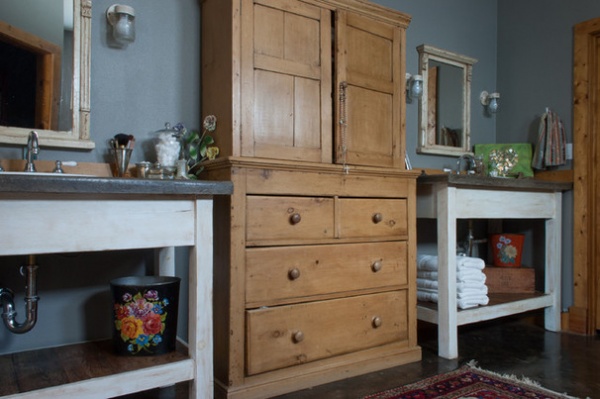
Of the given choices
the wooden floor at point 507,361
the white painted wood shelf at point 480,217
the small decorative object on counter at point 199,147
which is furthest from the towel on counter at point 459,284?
the small decorative object on counter at point 199,147

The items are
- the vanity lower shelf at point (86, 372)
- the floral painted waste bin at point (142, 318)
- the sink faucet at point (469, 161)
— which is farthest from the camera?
the sink faucet at point (469, 161)

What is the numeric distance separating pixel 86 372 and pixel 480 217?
196 cm

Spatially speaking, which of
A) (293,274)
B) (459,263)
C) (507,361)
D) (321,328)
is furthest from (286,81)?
(507,361)

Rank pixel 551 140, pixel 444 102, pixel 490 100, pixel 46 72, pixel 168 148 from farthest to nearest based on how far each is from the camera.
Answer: pixel 490 100 → pixel 444 102 → pixel 551 140 → pixel 168 148 → pixel 46 72

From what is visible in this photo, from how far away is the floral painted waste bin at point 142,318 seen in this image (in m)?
1.58

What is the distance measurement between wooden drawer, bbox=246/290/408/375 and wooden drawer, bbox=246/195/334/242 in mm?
292

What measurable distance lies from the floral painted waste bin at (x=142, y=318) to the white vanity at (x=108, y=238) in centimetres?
4

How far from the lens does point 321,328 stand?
1.95m

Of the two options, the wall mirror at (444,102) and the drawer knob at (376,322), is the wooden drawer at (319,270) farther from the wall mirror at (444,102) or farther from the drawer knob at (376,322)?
the wall mirror at (444,102)

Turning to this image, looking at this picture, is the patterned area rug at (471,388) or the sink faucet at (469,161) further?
the sink faucet at (469,161)

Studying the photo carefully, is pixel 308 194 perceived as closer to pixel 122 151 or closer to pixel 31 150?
pixel 122 151

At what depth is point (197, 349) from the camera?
156 cm

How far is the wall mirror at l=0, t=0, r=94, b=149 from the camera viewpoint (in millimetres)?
1754

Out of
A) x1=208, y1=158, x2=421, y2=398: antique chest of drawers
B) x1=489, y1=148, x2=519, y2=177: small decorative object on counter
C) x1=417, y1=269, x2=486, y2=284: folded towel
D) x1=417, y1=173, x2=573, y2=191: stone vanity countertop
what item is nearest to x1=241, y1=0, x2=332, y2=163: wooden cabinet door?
x1=208, y1=158, x2=421, y2=398: antique chest of drawers
